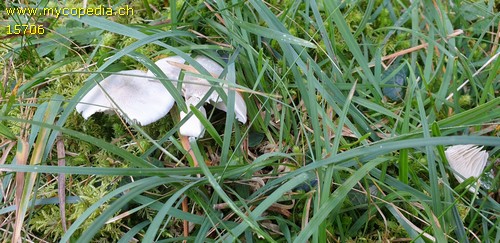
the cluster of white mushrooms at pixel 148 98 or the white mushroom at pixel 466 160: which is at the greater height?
the cluster of white mushrooms at pixel 148 98

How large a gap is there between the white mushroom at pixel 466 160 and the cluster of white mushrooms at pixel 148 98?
2.01 feet

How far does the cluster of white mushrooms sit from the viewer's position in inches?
56.2

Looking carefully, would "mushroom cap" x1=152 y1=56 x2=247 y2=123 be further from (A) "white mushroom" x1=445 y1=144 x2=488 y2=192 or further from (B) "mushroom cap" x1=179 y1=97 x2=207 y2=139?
(A) "white mushroom" x1=445 y1=144 x2=488 y2=192

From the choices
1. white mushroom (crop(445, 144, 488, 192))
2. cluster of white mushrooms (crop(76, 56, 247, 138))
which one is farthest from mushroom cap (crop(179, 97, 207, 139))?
white mushroom (crop(445, 144, 488, 192))

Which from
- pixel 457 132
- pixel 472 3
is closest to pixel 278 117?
pixel 457 132

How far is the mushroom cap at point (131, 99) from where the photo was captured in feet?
4.69

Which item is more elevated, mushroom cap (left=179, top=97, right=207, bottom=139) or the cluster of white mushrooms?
the cluster of white mushrooms

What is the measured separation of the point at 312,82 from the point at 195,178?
0.42 metres

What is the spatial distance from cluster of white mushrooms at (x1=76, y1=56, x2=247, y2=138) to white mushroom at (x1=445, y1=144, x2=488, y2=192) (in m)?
0.61

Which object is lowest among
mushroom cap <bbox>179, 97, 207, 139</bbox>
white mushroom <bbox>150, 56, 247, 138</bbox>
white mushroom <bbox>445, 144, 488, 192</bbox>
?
white mushroom <bbox>445, 144, 488, 192</bbox>

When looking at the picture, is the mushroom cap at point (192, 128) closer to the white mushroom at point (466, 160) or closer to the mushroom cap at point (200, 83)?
the mushroom cap at point (200, 83)

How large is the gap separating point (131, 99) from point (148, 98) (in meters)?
0.05

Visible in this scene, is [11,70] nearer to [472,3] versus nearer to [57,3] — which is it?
[57,3]

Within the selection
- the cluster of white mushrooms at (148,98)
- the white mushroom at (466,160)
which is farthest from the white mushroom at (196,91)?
the white mushroom at (466,160)
